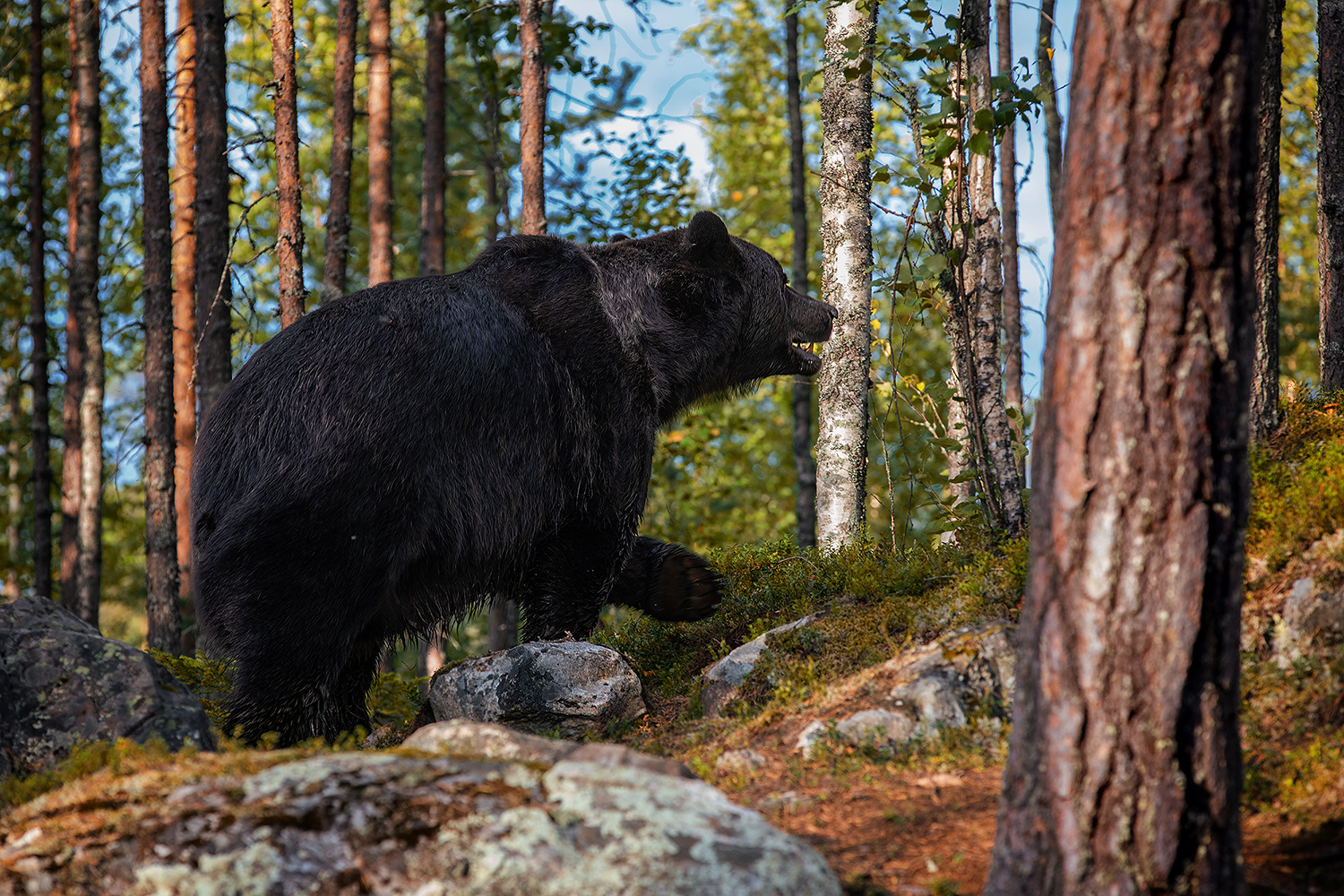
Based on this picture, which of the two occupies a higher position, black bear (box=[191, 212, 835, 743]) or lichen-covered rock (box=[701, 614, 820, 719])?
black bear (box=[191, 212, 835, 743])

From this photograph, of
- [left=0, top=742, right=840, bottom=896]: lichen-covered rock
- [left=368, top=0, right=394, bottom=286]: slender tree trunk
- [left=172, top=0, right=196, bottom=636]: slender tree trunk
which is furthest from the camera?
[left=368, top=0, right=394, bottom=286]: slender tree trunk

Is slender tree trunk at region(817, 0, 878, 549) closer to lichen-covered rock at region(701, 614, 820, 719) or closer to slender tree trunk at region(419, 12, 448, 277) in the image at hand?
lichen-covered rock at region(701, 614, 820, 719)

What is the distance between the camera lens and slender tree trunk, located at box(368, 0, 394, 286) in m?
13.5

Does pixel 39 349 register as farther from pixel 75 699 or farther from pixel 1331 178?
pixel 1331 178

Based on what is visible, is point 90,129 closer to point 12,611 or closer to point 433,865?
point 12,611

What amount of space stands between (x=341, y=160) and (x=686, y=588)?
8.14m

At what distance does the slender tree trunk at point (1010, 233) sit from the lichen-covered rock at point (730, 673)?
264 inches

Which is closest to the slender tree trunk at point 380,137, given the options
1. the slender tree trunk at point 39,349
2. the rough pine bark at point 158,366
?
the rough pine bark at point 158,366

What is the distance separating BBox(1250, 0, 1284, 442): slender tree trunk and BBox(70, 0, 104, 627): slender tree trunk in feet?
43.3

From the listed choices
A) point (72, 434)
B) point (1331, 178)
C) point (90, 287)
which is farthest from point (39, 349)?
point (1331, 178)

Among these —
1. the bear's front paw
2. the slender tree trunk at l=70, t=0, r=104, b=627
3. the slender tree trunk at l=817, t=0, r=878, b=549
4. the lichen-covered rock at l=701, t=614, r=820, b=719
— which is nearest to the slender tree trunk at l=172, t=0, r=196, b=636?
the slender tree trunk at l=70, t=0, r=104, b=627

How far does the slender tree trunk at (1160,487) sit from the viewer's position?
9.19ft

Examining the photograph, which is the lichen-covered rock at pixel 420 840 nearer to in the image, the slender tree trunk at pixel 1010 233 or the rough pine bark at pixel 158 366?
the rough pine bark at pixel 158 366

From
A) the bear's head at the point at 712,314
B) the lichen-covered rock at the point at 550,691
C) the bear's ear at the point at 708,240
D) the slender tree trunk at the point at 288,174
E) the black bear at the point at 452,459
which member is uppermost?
the slender tree trunk at the point at 288,174
